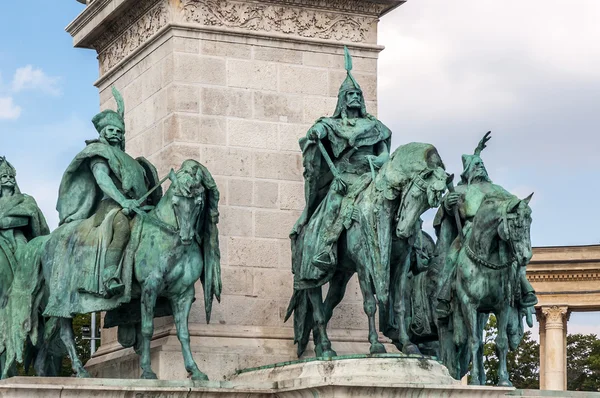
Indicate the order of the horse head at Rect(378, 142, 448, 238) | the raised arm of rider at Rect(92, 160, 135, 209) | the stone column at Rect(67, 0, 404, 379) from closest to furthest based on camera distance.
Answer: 1. the horse head at Rect(378, 142, 448, 238)
2. the raised arm of rider at Rect(92, 160, 135, 209)
3. the stone column at Rect(67, 0, 404, 379)

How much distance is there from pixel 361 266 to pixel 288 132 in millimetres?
3161

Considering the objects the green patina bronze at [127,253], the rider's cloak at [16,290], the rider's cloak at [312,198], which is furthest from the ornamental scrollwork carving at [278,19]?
the rider's cloak at [16,290]

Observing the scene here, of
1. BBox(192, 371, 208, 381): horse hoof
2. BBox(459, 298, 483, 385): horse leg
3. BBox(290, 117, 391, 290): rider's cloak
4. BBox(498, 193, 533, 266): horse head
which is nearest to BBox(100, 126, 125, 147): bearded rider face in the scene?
BBox(290, 117, 391, 290): rider's cloak

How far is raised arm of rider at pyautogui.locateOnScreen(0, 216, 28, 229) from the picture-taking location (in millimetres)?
22125

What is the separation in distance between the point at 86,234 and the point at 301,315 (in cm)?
301

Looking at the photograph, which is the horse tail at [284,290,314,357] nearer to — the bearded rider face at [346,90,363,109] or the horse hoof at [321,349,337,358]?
the horse hoof at [321,349,337,358]

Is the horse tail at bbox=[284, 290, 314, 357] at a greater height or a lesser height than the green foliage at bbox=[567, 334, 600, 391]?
lesser

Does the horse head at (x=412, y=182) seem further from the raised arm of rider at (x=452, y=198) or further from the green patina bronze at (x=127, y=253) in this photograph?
the green patina bronze at (x=127, y=253)

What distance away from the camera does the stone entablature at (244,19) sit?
2278cm

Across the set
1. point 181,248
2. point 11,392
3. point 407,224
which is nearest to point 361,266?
point 407,224

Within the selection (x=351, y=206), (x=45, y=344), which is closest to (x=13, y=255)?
(x=45, y=344)

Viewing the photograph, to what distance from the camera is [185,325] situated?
2047cm

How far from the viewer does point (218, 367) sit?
21.6 metres

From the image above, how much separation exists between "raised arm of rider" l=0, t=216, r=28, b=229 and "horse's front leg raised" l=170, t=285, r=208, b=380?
2855 mm
